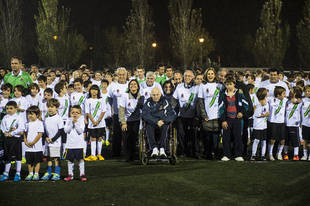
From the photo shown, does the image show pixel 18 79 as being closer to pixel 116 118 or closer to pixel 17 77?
pixel 17 77

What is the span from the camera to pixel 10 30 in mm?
37250

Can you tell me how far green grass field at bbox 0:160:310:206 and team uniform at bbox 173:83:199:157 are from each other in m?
1.40

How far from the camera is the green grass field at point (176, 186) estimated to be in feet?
21.3

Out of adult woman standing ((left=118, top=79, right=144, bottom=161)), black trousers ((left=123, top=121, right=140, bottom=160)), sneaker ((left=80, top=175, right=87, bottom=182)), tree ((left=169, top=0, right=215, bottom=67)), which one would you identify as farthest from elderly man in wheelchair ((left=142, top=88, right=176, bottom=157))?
tree ((left=169, top=0, right=215, bottom=67))

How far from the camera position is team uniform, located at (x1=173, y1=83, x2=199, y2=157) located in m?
10.6

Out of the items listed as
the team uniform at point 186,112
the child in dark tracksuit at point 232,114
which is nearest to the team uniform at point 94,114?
the team uniform at point 186,112

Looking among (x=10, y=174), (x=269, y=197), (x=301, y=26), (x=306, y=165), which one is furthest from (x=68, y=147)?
(x=301, y=26)

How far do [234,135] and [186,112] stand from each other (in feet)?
4.56

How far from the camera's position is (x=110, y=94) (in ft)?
37.9

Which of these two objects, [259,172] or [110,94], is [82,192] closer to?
[259,172]

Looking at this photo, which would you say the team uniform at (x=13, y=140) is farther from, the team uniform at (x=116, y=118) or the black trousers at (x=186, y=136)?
the black trousers at (x=186, y=136)

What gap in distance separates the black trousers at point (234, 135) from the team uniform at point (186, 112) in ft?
3.09

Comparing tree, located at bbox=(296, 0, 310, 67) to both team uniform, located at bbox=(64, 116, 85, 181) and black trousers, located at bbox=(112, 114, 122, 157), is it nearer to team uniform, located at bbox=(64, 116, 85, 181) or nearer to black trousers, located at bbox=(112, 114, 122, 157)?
black trousers, located at bbox=(112, 114, 122, 157)

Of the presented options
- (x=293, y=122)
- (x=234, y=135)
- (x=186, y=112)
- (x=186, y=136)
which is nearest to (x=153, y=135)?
(x=186, y=112)
